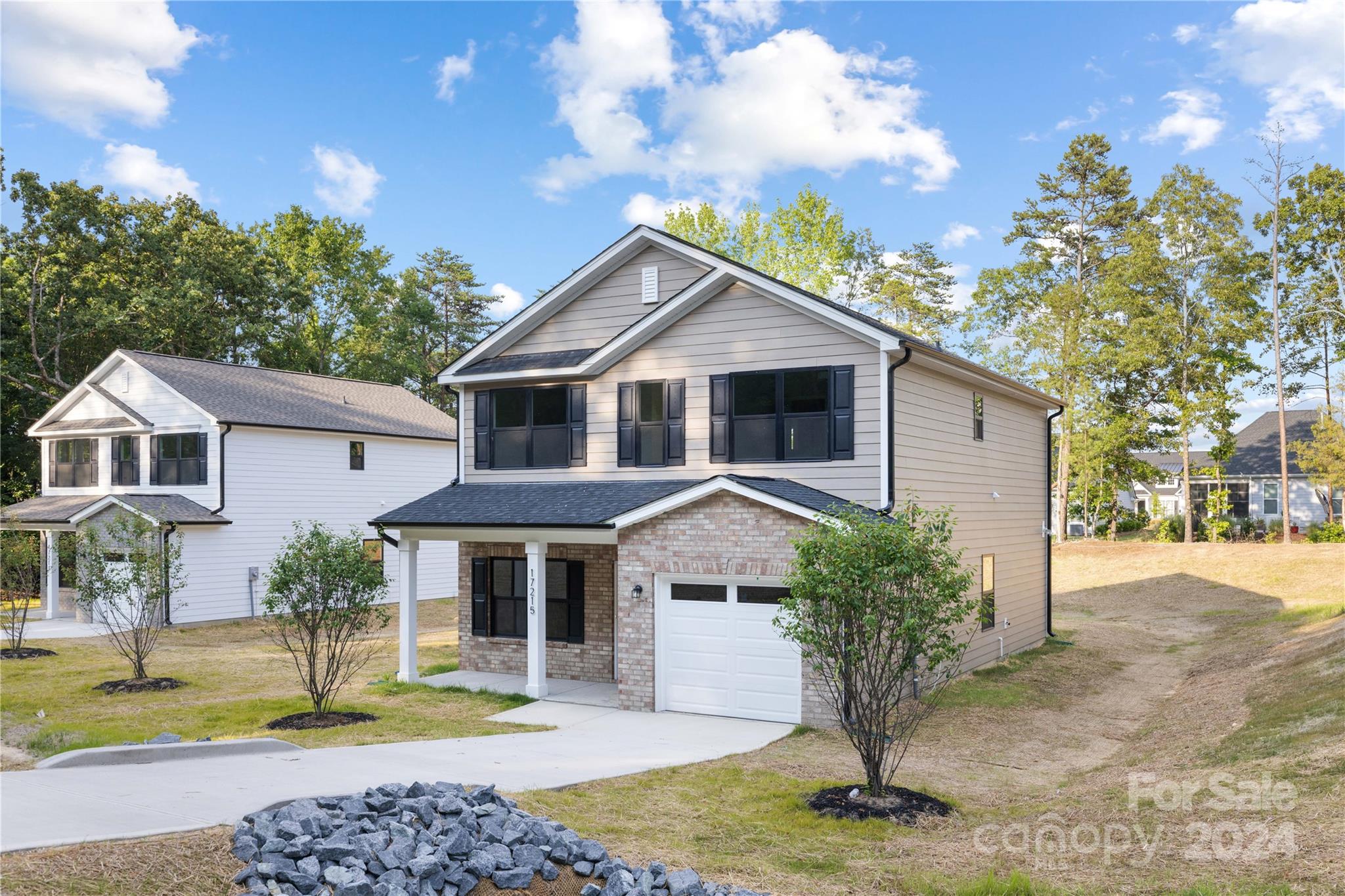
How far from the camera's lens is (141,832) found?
5895mm

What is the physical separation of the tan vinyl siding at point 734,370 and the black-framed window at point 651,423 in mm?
107

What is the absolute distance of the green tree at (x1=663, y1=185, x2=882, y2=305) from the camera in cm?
3528

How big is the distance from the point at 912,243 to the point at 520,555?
38.8m

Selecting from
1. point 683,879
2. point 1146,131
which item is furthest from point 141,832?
point 1146,131

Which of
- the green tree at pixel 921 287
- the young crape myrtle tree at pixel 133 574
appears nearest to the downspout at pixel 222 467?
the young crape myrtle tree at pixel 133 574

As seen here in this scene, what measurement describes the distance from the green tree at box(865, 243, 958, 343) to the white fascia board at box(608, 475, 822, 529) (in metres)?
36.9

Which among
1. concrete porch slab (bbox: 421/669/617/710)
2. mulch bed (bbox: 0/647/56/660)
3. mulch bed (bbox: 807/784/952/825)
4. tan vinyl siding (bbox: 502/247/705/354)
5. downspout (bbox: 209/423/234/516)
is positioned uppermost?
tan vinyl siding (bbox: 502/247/705/354)

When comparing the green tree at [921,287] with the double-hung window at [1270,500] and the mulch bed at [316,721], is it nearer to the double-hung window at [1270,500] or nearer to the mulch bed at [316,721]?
the double-hung window at [1270,500]

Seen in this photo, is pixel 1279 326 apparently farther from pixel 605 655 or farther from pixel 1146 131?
pixel 605 655

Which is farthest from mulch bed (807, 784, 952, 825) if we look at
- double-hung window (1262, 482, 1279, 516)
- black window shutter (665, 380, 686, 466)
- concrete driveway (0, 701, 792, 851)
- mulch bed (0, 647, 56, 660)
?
double-hung window (1262, 482, 1279, 516)

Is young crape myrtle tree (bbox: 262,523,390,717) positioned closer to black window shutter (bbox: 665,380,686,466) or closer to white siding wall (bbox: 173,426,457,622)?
black window shutter (bbox: 665,380,686,466)

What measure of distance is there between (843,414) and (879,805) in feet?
23.3

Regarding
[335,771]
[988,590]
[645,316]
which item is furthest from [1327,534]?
[335,771]

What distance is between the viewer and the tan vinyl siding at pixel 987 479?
14.9 metres
